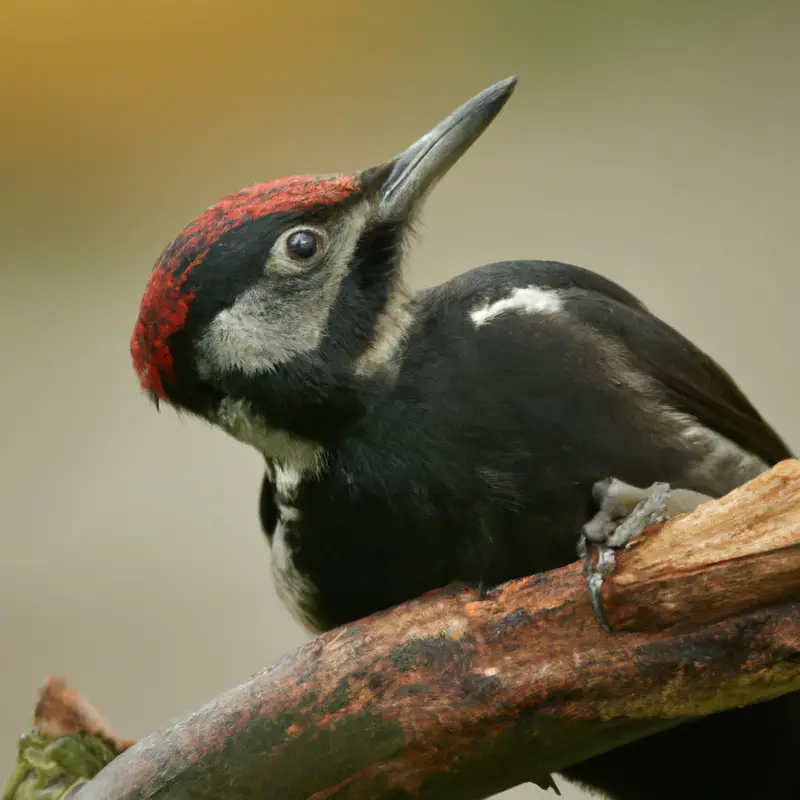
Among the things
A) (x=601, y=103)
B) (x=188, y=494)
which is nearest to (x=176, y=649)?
(x=188, y=494)

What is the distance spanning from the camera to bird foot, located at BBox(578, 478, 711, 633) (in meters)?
0.96

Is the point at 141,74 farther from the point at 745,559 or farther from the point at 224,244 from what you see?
the point at 745,559

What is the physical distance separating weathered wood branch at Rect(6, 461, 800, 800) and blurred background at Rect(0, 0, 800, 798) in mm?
1169

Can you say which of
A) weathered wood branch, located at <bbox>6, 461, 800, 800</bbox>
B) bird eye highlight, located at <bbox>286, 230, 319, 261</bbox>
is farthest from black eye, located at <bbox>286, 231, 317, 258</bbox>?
weathered wood branch, located at <bbox>6, 461, 800, 800</bbox>

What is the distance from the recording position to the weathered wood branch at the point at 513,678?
2.97ft

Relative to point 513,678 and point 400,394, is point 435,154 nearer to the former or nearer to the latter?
point 400,394

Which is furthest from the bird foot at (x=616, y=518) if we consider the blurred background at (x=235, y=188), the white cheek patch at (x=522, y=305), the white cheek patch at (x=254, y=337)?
the blurred background at (x=235, y=188)

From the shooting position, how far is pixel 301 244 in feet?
3.64

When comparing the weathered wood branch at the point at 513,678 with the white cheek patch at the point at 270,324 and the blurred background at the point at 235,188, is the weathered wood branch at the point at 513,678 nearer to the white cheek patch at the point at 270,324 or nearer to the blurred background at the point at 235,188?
the white cheek patch at the point at 270,324

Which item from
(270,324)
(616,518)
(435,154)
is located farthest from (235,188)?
(616,518)

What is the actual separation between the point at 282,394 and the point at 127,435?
4.48 feet

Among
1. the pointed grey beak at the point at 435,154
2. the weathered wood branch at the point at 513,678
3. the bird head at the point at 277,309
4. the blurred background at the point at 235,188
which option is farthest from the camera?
the blurred background at the point at 235,188

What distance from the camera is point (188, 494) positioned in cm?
230

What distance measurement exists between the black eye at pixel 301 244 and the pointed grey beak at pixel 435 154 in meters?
0.12
